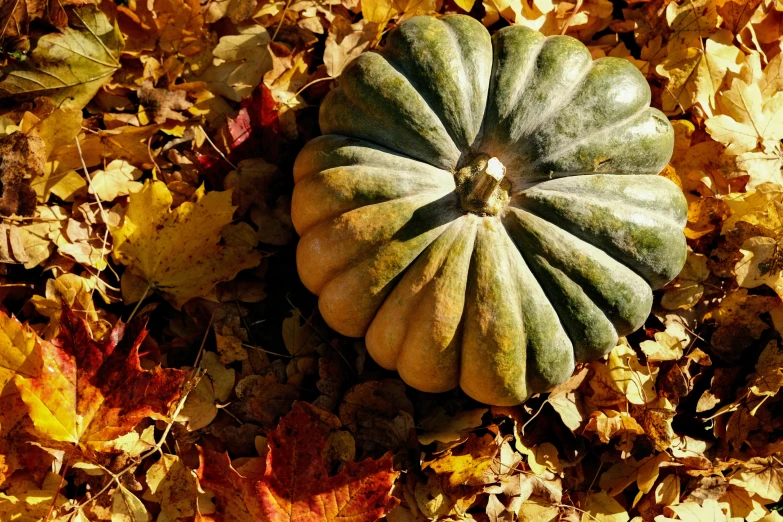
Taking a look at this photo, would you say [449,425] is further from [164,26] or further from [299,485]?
[164,26]

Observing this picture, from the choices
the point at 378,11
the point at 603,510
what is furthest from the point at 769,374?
the point at 378,11

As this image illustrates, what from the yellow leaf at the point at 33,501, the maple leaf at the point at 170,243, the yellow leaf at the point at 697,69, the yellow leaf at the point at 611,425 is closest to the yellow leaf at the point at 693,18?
the yellow leaf at the point at 697,69

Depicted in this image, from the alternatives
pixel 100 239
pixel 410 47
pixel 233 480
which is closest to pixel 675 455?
pixel 233 480

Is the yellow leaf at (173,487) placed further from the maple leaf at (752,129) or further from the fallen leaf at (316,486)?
the maple leaf at (752,129)

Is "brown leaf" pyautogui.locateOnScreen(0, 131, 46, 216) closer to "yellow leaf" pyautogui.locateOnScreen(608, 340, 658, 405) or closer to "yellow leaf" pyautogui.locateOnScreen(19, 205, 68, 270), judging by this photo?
"yellow leaf" pyautogui.locateOnScreen(19, 205, 68, 270)

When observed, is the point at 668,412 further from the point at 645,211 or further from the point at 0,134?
the point at 0,134
